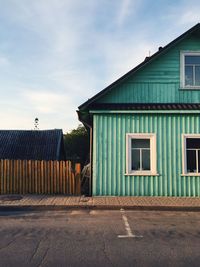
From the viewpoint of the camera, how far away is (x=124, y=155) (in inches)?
525

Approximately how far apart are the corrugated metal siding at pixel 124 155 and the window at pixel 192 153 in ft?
0.72

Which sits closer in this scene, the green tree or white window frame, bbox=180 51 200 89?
white window frame, bbox=180 51 200 89

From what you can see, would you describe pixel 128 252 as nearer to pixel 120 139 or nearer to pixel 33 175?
pixel 120 139

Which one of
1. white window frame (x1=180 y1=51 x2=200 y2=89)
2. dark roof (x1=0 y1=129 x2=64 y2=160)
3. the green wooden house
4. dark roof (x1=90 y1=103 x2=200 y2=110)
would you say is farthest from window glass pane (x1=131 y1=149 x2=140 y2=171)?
dark roof (x1=0 y1=129 x2=64 y2=160)

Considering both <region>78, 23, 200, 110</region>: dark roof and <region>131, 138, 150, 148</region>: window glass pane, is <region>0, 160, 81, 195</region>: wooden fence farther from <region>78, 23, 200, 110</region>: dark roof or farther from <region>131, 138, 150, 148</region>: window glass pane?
<region>78, 23, 200, 110</region>: dark roof

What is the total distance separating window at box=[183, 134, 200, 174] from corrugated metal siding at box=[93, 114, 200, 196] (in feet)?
0.72

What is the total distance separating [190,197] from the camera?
42.4ft

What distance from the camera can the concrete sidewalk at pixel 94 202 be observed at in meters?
→ 10.9

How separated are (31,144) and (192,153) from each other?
15.5 metres

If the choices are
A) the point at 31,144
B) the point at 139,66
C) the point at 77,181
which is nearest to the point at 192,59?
the point at 139,66

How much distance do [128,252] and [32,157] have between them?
19.1 meters

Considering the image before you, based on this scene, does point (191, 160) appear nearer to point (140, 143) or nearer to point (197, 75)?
point (140, 143)

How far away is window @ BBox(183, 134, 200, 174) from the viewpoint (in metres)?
13.4

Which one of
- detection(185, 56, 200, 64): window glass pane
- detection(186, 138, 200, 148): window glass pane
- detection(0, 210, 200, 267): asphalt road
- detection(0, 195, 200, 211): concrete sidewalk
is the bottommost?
detection(0, 210, 200, 267): asphalt road
